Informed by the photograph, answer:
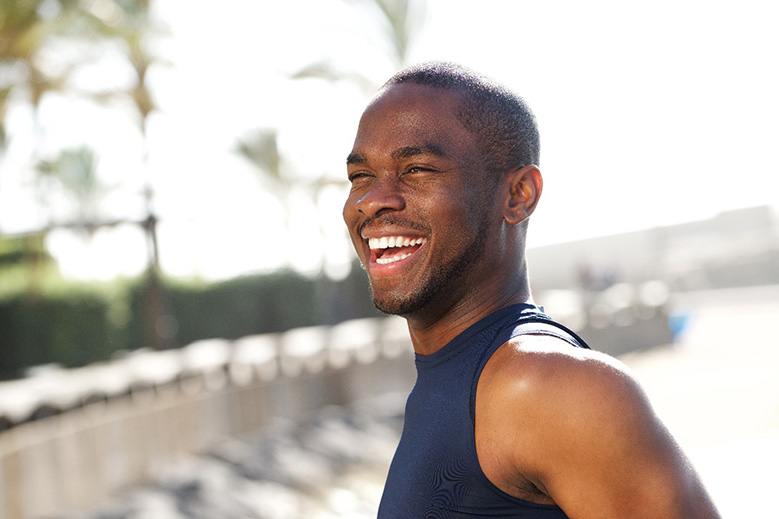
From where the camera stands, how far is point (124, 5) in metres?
21.2

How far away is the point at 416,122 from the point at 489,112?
0.13 meters

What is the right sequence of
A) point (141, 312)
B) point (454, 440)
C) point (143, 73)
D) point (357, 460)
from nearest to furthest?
point (454, 440) < point (357, 460) < point (143, 73) < point (141, 312)

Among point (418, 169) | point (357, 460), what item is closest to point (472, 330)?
point (418, 169)

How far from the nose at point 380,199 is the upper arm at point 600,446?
0.43 metres

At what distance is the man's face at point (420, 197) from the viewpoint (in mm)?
1617

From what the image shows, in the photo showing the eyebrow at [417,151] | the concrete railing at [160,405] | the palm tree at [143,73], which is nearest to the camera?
the eyebrow at [417,151]

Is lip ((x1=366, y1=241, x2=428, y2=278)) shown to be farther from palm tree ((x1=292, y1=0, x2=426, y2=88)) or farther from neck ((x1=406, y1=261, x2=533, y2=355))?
palm tree ((x1=292, y1=0, x2=426, y2=88))

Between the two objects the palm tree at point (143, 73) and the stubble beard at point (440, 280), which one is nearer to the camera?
the stubble beard at point (440, 280)

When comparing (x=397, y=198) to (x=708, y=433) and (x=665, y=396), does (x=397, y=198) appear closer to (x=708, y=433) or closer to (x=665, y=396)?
(x=708, y=433)

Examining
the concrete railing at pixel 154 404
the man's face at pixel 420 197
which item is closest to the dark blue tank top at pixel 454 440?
the man's face at pixel 420 197

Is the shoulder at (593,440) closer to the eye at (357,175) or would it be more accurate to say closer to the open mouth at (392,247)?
the open mouth at (392,247)

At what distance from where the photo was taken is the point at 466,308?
1.68 metres

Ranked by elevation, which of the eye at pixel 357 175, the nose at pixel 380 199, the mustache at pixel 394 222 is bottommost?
the mustache at pixel 394 222

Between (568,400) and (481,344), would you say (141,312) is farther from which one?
(568,400)
